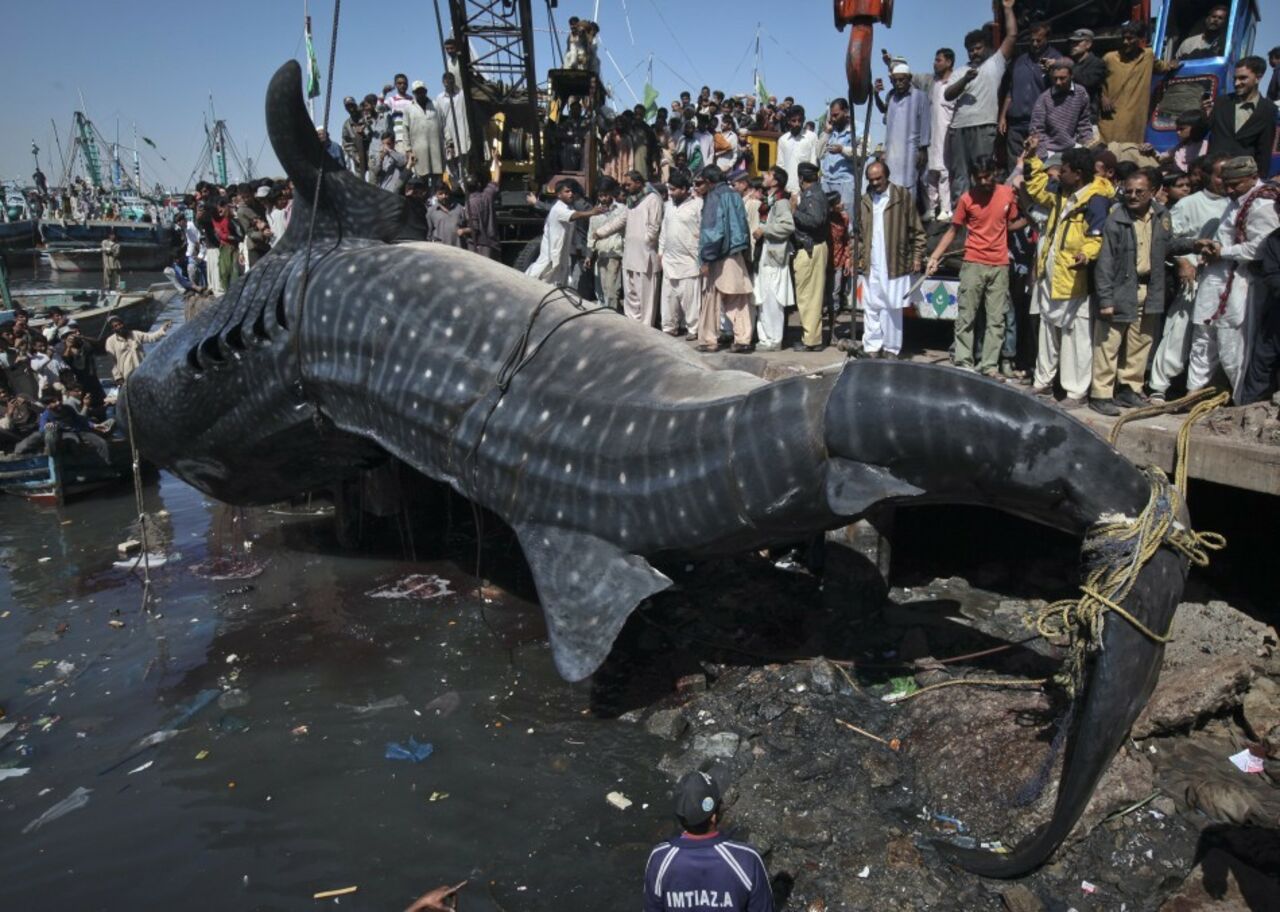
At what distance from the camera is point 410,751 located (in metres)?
6.23

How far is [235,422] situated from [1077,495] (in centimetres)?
679

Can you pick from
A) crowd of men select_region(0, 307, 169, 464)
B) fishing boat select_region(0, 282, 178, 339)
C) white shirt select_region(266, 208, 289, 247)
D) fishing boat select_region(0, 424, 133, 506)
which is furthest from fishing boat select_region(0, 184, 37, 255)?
fishing boat select_region(0, 424, 133, 506)

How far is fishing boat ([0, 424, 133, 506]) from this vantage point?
12930mm

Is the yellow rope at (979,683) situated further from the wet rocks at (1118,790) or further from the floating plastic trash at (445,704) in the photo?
the floating plastic trash at (445,704)

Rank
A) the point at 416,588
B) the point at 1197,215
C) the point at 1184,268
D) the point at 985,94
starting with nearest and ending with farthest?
the point at 1184,268
the point at 1197,215
the point at 416,588
the point at 985,94

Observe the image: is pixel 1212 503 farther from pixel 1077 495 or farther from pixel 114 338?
pixel 114 338

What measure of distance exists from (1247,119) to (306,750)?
1009 centimetres

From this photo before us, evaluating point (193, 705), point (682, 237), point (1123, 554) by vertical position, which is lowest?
point (193, 705)

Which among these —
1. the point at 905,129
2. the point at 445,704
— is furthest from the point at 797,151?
the point at 445,704

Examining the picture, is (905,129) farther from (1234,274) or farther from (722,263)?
(1234,274)

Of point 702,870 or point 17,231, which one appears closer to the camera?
point 702,870

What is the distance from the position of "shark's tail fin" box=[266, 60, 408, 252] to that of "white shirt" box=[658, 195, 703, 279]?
3.81 meters

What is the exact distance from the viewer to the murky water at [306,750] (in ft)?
17.2

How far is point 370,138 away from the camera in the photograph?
58.5 ft
